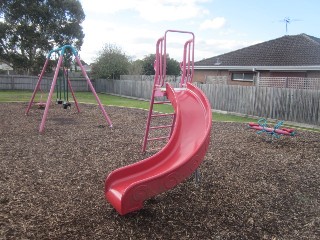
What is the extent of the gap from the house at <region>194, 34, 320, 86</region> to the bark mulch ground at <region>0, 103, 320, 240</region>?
565 inches

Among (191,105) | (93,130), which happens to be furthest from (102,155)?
(93,130)

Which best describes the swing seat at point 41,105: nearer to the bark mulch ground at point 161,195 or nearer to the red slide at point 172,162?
the bark mulch ground at point 161,195

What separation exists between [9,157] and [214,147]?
4198 millimetres

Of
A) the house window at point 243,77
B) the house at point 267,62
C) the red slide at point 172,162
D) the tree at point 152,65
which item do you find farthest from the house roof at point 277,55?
the red slide at point 172,162

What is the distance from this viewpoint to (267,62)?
899 inches

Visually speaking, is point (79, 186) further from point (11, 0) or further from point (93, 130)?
point (11, 0)

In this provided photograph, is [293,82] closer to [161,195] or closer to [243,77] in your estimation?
[243,77]

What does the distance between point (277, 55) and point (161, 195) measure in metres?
21.7

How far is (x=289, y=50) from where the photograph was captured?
23.4 metres

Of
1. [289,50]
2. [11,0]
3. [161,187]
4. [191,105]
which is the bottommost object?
[161,187]

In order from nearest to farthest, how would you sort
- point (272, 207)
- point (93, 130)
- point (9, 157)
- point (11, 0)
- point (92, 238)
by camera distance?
point (92, 238)
point (272, 207)
point (9, 157)
point (93, 130)
point (11, 0)

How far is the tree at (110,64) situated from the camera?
3028 cm

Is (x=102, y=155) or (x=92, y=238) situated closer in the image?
(x=92, y=238)

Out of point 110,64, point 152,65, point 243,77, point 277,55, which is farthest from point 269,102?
point 152,65
